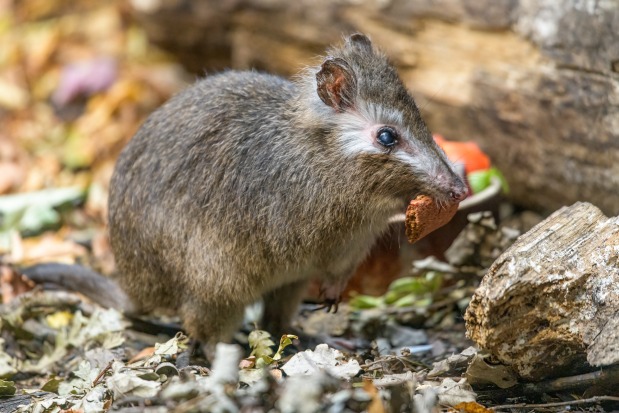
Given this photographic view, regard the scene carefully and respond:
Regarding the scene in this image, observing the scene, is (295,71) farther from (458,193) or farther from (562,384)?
(562,384)

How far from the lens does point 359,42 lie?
18.7ft

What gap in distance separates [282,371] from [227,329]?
1.21 metres

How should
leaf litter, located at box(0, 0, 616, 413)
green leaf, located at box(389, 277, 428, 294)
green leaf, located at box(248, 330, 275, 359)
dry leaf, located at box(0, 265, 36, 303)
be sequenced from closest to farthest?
leaf litter, located at box(0, 0, 616, 413) → green leaf, located at box(248, 330, 275, 359) → green leaf, located at box(389, 277, 428, 294) → dry leaf, located at box(0, 265, 36, 303)

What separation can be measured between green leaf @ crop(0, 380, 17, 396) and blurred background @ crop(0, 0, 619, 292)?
109 inches

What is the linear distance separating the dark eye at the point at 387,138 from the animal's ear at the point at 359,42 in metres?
0.63

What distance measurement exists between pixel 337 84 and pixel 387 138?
0.48m

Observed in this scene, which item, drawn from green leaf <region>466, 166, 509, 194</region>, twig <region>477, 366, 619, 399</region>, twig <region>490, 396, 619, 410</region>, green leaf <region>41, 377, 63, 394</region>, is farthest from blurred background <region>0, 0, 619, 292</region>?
green leaf <region>41, 377, 63, 394</region>

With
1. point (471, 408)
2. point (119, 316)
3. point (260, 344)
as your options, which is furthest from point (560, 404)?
point (119, 316)

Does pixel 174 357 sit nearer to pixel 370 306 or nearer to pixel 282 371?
pixel 282 371

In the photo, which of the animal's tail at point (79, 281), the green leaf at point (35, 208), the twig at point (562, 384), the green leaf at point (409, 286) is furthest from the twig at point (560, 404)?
the green leaf at point (35, 208)

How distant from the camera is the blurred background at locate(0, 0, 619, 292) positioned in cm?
662

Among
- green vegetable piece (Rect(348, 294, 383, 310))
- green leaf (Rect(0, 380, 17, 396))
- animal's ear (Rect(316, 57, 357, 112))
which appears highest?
animal's ear (Rect(316, 57, 357, 112))

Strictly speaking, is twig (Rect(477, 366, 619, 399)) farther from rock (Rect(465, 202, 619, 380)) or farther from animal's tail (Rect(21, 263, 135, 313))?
animal's tail (Rect(21, 263, 135, 313))

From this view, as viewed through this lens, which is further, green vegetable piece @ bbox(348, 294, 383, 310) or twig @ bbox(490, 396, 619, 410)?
green vegetable piece @ bbox(348, 294, 383, 310)
